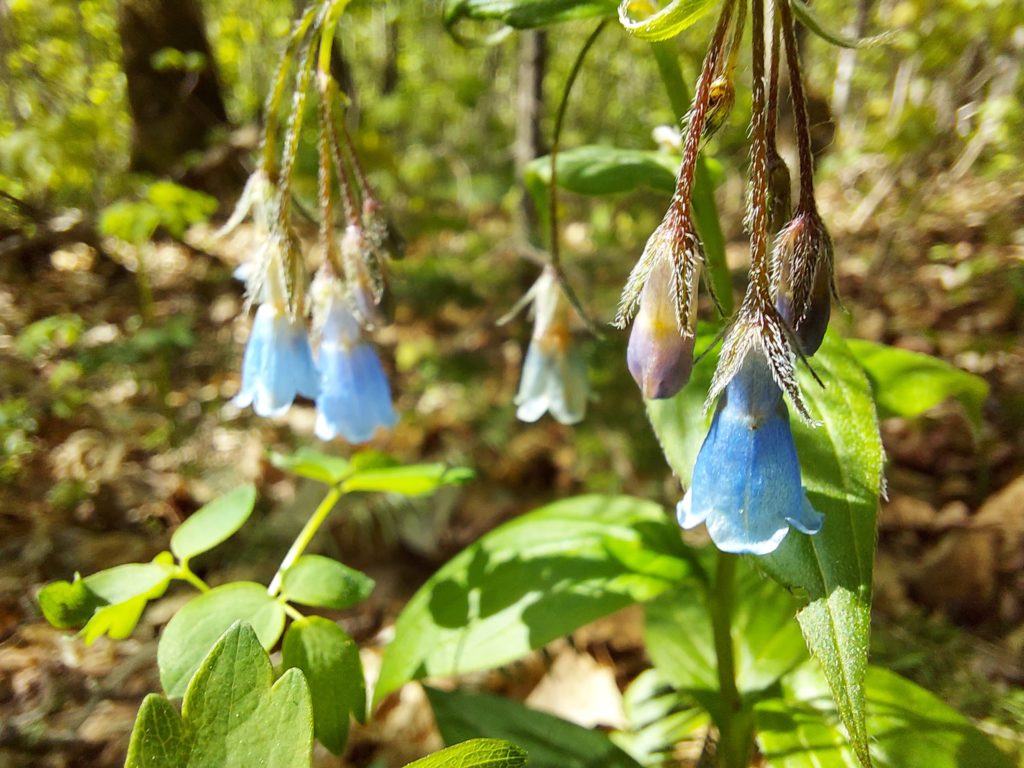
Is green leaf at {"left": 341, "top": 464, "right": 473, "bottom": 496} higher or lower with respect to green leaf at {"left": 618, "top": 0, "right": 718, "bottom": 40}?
lower

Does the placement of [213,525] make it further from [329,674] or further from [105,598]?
[329,674]

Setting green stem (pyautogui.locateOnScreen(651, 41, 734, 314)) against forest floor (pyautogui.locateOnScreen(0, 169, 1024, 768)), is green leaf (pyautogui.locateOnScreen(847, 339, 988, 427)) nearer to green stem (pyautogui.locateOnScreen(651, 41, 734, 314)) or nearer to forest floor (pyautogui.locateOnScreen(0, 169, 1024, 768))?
forest floor (pyautogui.locateOnScreen(0, 169, 1024, 768))

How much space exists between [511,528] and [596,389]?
123 centimetres

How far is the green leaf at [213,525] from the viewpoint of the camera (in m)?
1.22

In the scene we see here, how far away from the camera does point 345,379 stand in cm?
146

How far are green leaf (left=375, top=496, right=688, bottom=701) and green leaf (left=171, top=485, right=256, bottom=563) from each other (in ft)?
Result: 1.46

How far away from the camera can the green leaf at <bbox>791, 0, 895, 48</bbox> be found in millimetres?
897

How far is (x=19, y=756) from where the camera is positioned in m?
1.60

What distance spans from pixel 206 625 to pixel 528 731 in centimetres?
72

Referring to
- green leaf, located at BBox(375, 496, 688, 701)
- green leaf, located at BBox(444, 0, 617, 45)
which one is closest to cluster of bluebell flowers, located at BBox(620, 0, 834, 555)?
green leaf, located at BBox(444, 0, 617, 45)

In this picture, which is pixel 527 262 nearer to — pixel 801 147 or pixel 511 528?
pixel 511 528

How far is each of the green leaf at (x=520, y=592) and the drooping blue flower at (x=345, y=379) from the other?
39cm

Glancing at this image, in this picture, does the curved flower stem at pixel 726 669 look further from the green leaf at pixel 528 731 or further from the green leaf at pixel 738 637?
the green leaf at pixel 528 731

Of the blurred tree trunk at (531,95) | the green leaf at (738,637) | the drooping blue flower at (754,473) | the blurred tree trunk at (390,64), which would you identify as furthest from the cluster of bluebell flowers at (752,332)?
the blurred tree trunk at (390,64)
